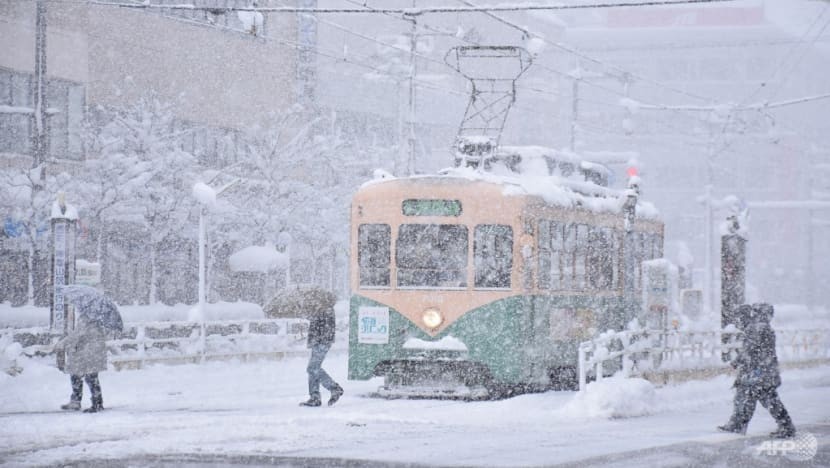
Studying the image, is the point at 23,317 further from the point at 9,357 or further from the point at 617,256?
the point at 617,256

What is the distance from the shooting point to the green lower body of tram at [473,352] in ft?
58.7

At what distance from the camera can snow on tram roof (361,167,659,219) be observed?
1830cm

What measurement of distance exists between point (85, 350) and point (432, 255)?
4.86 m

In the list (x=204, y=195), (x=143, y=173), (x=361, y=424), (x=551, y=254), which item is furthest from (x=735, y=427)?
(x=143, y=173)

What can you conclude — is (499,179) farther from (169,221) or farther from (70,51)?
(70,51)

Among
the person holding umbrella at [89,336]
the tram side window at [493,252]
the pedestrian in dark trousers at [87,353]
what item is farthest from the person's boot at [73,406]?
the tram side window at [493,252]

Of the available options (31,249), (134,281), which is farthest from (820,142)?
(31,249)

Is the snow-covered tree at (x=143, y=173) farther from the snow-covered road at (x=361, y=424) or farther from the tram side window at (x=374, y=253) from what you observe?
the tram side window at (x=374, y=253)

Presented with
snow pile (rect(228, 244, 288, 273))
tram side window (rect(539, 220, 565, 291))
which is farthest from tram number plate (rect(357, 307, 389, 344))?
snow pile (rect(228, 244, 288, 273))

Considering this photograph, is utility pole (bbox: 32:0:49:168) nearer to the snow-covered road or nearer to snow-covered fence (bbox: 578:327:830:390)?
the snow-covered road

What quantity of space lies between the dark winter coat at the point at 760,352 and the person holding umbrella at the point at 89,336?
713 cm

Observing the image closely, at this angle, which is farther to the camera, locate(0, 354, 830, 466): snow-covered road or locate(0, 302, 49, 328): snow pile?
locate(0, 302, 49, 328): snow pile

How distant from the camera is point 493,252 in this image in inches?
713

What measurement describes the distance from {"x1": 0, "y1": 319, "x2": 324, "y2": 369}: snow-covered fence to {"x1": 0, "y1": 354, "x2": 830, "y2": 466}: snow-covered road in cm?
238
